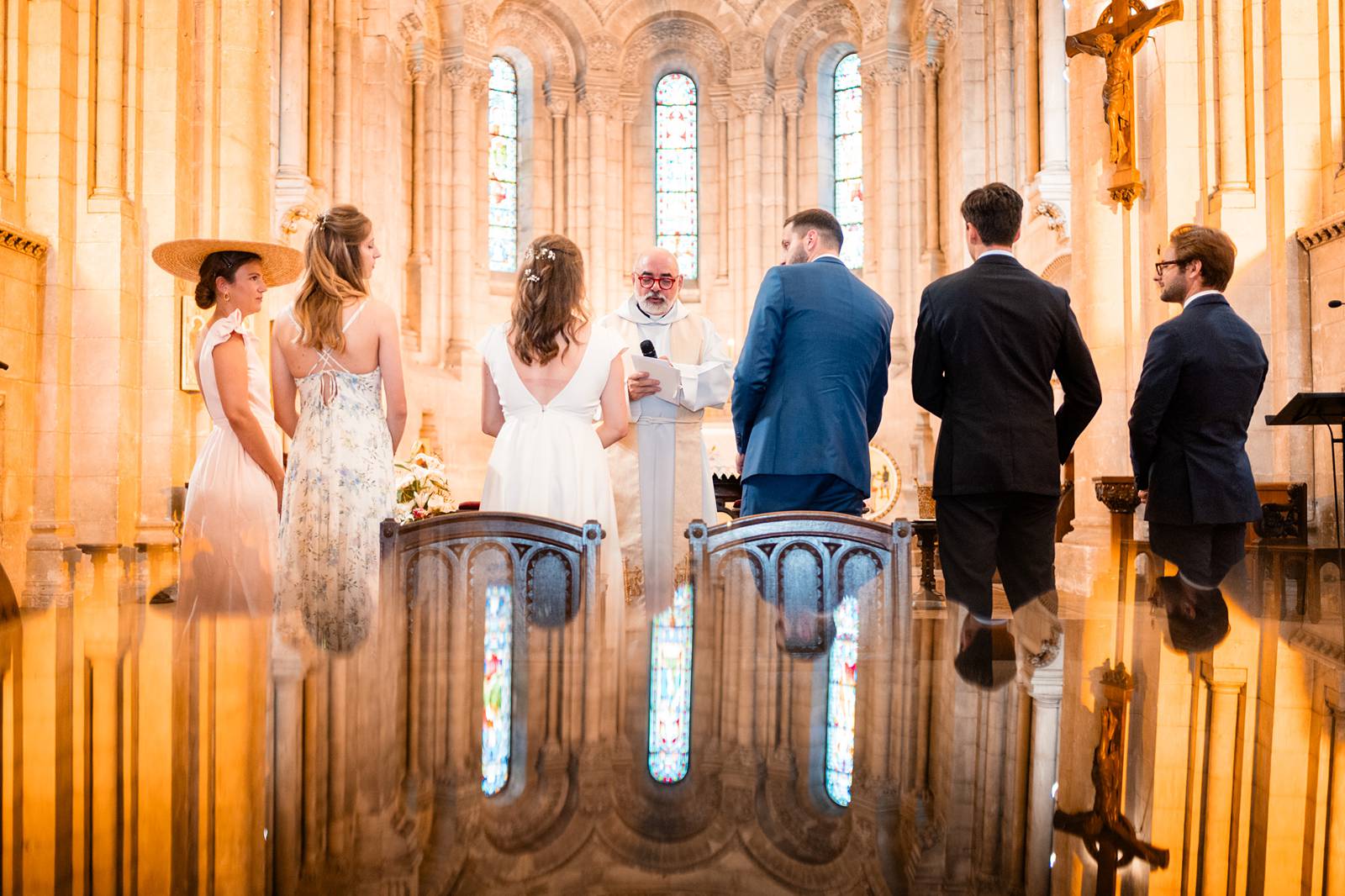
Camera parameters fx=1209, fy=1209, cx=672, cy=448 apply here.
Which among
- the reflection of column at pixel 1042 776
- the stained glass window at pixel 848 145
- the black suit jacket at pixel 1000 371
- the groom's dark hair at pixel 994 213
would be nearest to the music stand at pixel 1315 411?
the black suit jacket at pixel 1000 371

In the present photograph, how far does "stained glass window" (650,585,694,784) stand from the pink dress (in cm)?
177

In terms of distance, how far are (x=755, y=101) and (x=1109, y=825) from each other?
1957 cm

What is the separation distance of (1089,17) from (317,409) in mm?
7879

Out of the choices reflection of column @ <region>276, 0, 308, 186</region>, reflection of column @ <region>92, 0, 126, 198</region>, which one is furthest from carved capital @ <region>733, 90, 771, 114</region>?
reflection of column @ <region>92, 0, 126, 198</region>

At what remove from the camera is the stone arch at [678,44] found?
20125mm

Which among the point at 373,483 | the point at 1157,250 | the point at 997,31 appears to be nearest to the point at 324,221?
the point at 373,483

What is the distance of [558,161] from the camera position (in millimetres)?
19906

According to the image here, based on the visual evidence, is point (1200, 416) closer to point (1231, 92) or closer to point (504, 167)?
point (1231, 92)

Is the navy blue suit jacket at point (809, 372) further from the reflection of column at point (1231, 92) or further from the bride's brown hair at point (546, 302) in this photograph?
the reflection of column at point (1231, 92)

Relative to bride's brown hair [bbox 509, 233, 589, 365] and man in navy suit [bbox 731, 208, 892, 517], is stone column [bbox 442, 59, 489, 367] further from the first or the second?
bride's brown hair [bbox 509, 233, 589, 365]

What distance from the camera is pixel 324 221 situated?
3662mm

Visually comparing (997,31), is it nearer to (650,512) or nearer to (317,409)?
(650,512)

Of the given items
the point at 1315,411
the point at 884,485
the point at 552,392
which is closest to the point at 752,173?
the point at 884,485

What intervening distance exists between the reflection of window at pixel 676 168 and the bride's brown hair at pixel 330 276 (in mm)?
16872
